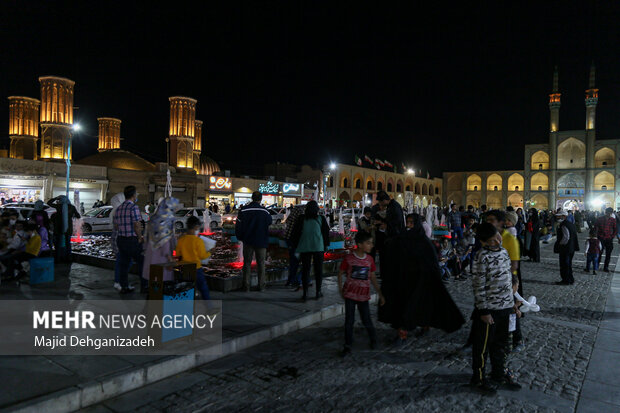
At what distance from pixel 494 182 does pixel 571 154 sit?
13.2 m

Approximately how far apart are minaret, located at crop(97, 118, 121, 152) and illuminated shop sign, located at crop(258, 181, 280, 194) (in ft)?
79.9

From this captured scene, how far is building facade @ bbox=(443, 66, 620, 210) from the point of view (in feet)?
196

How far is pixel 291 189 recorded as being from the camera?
49.2 metres

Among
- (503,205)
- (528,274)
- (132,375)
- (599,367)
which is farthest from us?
(503,205)

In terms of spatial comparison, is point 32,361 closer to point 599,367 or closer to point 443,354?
point 443,354

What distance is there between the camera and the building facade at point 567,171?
5966 centimetres

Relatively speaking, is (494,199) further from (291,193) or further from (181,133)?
(181,133)

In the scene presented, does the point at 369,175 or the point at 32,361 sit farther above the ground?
the point at 369,175

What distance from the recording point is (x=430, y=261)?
4.62 m

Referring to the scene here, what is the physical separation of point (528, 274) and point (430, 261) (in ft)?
23.8

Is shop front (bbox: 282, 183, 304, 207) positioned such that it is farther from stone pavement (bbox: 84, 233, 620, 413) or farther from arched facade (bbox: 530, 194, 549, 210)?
stone pavement (bbox: 84, 233, 620, 413)

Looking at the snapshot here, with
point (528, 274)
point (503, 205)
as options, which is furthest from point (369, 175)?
point (528, 274)

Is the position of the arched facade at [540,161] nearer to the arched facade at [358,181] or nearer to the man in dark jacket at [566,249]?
the arched facade at [358,181]

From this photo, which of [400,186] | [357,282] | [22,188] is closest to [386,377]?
[357,282]
